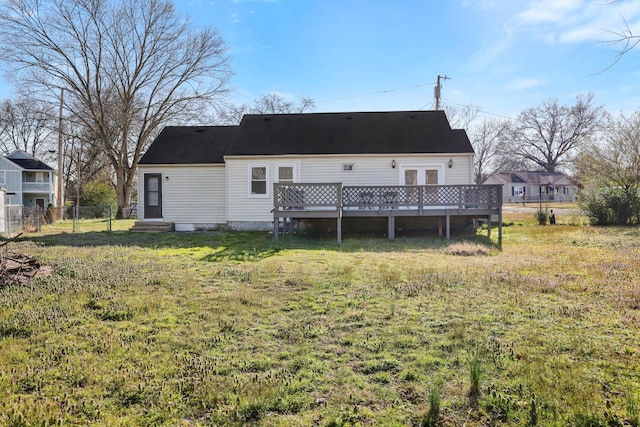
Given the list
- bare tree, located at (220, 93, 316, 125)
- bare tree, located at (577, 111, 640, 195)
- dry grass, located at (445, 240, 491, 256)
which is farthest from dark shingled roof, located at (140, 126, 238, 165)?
bare tree, located at (220, 93, 316, 125)

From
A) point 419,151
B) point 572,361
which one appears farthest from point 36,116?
point 572,361

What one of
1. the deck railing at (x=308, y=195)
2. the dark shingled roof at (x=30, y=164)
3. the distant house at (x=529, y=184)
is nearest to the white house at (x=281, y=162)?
the deck railing at (x=308, y=195)

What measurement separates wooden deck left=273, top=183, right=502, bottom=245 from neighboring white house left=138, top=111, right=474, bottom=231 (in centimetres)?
172

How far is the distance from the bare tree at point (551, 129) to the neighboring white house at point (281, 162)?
4845cm

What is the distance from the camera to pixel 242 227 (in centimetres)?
1548

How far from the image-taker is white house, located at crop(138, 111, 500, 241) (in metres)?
15.1

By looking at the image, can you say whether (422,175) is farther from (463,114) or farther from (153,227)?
(463,114)

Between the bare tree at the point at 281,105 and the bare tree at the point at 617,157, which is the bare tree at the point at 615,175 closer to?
the bare tree at the point at 617,157

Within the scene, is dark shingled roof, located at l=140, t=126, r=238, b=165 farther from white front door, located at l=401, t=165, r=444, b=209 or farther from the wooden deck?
white front door, located at l=401, t=165, r=444, b=209

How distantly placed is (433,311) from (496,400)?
2.13 m

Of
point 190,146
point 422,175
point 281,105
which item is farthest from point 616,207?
point 281,105

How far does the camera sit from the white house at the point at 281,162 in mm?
15055

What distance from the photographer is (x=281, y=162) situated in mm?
15289

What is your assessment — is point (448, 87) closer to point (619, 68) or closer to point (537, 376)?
point (619, 68)
